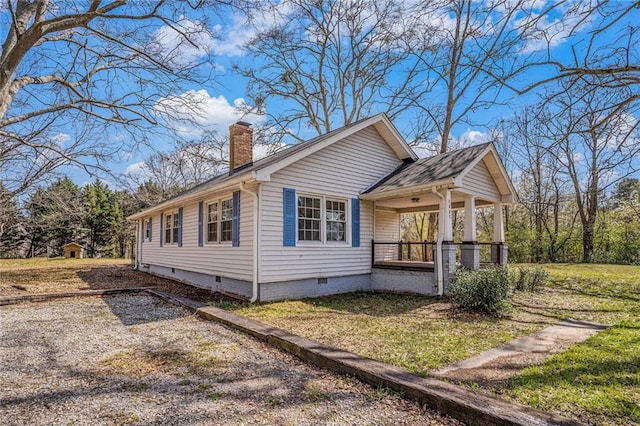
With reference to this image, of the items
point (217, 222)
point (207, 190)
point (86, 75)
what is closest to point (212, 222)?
point (217, 222)

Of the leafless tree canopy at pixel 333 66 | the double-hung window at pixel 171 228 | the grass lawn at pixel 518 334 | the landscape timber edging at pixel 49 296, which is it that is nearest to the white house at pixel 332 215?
the grass lawn at pixel 518 334

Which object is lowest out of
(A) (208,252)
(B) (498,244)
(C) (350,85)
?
(A) (208,252)

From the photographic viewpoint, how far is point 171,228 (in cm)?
1408

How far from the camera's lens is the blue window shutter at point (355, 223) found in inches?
411

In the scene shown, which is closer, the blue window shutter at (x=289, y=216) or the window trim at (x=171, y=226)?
the blue window shutter at (x=289, y=216)

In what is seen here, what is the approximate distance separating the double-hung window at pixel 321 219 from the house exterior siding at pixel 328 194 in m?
0.18

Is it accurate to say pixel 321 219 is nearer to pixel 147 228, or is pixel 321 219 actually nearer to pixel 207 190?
pixel 207 190

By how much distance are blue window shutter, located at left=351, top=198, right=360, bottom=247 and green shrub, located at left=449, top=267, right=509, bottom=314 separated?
133 inches

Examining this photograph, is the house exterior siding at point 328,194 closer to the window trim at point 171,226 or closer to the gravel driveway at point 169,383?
the gravel driveway at point 169,383

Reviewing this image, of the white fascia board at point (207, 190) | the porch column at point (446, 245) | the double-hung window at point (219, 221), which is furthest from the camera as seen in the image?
the double-hung window at point (219, 221)

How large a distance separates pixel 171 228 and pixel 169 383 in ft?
36.6

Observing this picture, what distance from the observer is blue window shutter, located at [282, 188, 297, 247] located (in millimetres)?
8961

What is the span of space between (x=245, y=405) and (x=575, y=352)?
4.28m

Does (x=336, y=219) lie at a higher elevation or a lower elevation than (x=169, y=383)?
higher
